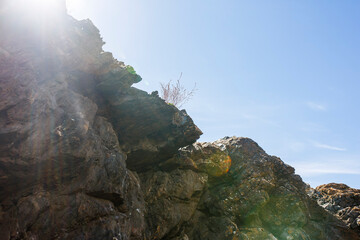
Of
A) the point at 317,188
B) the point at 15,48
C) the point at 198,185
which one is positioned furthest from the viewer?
the point at 317,188

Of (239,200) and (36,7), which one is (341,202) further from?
(36,7)

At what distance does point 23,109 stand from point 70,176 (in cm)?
363

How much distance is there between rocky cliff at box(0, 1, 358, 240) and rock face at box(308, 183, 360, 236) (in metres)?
1.25

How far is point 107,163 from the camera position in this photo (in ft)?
40.7

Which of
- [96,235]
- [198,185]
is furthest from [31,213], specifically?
[198,185]

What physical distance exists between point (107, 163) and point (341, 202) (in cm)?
2722

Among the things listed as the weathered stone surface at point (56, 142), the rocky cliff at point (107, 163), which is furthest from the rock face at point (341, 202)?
the weathered stone surface at point (56, 142)

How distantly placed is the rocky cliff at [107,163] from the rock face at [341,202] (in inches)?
49.2

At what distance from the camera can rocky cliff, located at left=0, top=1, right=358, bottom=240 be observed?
9.68 metres

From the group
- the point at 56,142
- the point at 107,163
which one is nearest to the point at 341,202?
the point at 107,163

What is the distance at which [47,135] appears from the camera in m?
10.1

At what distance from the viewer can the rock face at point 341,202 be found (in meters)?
23.8

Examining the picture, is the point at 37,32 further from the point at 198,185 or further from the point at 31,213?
the point at 198,185

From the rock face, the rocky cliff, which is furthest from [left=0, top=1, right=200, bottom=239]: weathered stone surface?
the rock face
